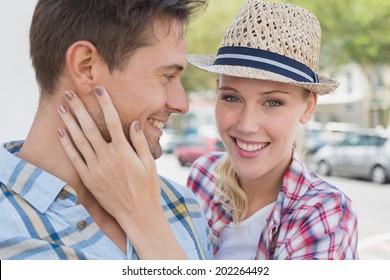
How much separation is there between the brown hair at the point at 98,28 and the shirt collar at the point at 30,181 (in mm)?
225

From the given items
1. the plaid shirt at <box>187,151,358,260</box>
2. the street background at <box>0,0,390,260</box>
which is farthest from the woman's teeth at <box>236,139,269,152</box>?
the street background at <box>0,0,390,260</box>

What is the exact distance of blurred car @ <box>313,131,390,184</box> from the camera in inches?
448

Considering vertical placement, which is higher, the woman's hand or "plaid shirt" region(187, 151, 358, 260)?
the woman's hand

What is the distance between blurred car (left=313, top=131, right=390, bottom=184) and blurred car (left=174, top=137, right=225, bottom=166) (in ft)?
11.6

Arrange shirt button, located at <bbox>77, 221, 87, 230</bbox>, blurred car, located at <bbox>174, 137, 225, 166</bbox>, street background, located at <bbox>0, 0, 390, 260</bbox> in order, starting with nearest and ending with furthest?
shirt button, located at <bbox>77, 221, 87, 230</bbox> → street background, located at <bbox>0, 0, 390, 260</bbox> → blurred car, located at <bbox>174, 137, 225, 166</bbox>

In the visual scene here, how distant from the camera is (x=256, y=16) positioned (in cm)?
201

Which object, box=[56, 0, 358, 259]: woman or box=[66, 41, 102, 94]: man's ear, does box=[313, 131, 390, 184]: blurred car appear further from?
box=[66, 41, 102, 94]: man's ear

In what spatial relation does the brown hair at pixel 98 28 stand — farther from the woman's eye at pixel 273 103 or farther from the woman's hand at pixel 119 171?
the woman's eye at pixel 273 103

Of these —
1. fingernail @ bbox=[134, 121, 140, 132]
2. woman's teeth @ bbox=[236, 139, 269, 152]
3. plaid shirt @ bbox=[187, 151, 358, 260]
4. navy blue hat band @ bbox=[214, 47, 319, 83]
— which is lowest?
plaid shirt @ bbox=[187, 151, 358, 260]

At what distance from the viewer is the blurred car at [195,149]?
15555mm

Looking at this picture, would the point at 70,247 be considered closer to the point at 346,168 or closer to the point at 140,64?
the point at 140,64

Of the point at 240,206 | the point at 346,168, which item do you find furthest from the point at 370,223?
the point at 240,206

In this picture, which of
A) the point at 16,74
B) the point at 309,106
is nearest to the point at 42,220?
the point at 309,106

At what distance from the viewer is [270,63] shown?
A: 1.93 m
